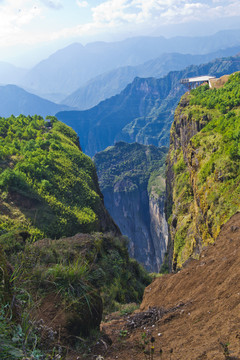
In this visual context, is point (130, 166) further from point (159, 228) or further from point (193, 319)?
point (193, 319)

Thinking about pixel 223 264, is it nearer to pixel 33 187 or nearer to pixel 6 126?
pixel 33 187

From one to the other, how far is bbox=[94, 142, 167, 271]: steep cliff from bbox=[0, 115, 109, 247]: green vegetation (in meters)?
46.2

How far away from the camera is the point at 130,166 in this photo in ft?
325

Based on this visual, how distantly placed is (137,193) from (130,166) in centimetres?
1389

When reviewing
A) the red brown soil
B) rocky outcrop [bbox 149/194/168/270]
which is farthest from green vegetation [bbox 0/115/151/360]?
rocky outcrop [bbox 149/194/168/270]

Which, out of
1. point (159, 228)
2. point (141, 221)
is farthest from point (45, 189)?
→ point (141, 221)

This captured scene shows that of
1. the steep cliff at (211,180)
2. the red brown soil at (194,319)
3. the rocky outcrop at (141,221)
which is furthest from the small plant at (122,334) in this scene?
the rocky outcrop at (141,221)

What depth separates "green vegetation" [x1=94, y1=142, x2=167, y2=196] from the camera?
91750mm

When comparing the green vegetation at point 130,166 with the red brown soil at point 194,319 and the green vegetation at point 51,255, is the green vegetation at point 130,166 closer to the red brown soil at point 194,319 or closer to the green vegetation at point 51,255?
the green vegetation at point 51,255

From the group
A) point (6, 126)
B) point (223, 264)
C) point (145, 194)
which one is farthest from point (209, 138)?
point (145, 194)

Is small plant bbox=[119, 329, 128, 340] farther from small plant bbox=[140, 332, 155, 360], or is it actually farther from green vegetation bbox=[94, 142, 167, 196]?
green vegetation bbox=[94, 142, 167, 196]

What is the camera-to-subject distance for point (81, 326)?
477 centimetres

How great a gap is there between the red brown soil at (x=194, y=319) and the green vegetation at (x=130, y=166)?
75926 mm

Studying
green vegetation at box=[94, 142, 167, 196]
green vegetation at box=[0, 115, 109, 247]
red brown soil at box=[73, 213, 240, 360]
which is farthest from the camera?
green vegetation at box=[94, 142, 167, 196]
